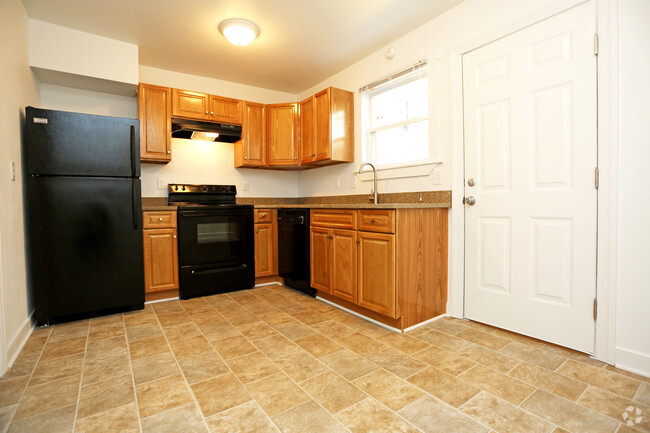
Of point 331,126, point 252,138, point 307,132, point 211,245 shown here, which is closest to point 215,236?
point 211,245

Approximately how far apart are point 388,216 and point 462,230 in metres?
0.67

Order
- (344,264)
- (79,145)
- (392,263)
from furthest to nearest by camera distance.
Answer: (344,264), (79,145), (392,263)

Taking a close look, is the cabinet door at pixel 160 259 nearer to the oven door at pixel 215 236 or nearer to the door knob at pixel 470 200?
the oven door at pixel 215 236

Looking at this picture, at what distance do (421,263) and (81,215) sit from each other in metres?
2.80

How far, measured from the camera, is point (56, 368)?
1895 millimetres

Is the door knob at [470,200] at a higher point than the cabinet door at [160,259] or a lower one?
higher

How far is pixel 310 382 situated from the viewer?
1707 millimetres

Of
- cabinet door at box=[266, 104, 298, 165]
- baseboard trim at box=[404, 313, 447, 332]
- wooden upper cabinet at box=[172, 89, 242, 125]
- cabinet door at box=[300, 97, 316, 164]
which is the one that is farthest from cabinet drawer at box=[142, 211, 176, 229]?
baseboard trim at box=[404, 313, 447, 332]

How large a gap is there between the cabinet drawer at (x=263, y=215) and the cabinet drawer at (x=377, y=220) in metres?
1.61

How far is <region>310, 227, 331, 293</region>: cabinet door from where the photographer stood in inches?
122

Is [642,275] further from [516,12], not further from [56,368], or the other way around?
[56,368]

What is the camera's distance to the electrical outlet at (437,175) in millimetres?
2734

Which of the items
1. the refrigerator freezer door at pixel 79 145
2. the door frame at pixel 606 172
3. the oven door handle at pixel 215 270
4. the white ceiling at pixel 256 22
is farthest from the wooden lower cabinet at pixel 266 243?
the door frame at pixel 606 172

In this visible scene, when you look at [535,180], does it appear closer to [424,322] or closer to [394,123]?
[424,322]
